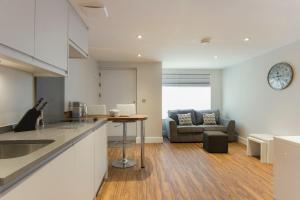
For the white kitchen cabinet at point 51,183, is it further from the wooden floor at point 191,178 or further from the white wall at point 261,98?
the white wall at point 261,98

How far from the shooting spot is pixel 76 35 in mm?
2506

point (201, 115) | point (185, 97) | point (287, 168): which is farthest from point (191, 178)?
point (185, 97)

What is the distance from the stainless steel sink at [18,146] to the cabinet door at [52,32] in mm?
600

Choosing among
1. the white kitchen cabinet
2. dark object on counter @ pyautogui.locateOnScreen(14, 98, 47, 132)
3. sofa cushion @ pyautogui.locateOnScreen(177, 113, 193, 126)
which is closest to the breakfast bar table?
dark object on counter @ pyautogui.locateOnScreen(14, 98, 47, 132)

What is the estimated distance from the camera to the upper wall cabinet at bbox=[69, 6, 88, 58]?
2334 millimetres

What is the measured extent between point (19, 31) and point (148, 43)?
9.39ft

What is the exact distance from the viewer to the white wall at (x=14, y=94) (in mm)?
1871

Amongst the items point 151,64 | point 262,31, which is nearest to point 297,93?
point 262,31

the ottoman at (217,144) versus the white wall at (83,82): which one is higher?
the white wall at (83,82)

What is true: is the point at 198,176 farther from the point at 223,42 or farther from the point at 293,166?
the point at 223,42

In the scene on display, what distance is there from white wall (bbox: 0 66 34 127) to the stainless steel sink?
45cm

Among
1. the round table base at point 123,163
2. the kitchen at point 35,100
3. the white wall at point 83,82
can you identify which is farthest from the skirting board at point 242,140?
the kitchen at point 35,100

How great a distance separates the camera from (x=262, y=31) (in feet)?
10.8

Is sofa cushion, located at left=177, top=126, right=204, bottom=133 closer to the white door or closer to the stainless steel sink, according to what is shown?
the white door
